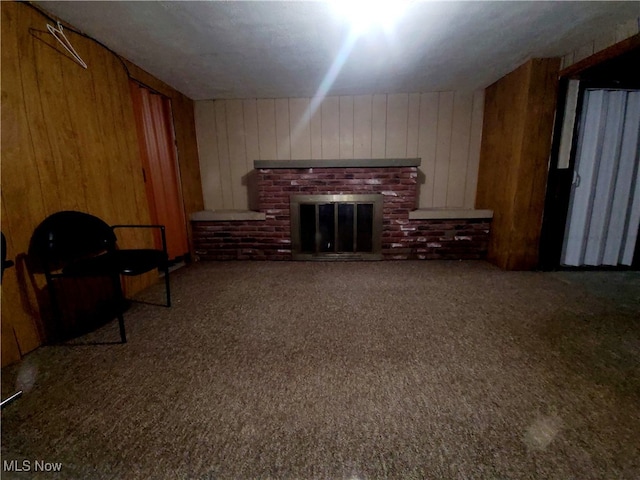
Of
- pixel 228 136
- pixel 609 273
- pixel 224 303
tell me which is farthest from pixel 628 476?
pixel 228 136

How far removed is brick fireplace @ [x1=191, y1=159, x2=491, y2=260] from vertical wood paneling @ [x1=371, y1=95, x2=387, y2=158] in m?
0.49

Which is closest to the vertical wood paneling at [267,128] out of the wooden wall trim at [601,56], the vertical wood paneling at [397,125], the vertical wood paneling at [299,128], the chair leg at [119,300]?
the vertical wood paneling at [299,128]

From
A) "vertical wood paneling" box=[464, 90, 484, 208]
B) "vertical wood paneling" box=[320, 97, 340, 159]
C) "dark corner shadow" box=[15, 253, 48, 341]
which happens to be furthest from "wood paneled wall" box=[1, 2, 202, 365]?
"vertical wood paneling" box=[464, 90, 484, 208]

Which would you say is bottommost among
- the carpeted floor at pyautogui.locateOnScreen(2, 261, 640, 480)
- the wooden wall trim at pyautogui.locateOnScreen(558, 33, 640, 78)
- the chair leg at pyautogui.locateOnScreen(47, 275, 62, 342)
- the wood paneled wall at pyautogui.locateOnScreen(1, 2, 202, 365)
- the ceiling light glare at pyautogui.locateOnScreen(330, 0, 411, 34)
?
the carpeted floor at pyautogui.locateOnScreen(2, 261, 640, 480)

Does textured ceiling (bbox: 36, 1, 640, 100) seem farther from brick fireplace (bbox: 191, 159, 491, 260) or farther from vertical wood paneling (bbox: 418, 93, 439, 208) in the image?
brick fireplace (bbox: 191, 159, 491, 260)

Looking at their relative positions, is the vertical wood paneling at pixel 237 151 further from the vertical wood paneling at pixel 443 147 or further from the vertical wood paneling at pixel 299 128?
the vertical wood paneling at pixel 443 147

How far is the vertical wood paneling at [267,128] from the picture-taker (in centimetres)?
367

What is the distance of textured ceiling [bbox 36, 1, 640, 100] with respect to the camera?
1.75 meters

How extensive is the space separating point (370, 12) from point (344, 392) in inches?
92.2

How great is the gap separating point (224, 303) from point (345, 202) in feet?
6.29

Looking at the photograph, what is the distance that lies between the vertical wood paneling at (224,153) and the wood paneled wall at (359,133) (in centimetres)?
1

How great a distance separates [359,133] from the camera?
3.69 metres

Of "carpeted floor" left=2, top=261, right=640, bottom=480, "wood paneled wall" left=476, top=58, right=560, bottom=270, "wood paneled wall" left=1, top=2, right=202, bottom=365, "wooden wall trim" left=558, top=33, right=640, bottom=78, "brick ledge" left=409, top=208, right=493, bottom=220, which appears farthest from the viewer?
"brick ledge" left=409, top=208, right=493, bottom=220

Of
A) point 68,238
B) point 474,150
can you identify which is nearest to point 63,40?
point 68,238
